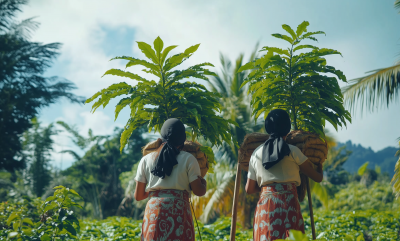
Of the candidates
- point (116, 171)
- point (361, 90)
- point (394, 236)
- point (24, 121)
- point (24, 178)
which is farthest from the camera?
point (116, 171)

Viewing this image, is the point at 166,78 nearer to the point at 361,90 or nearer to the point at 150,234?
the point at 150,234

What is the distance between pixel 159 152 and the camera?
9.43 ft

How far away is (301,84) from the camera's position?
11.5ft

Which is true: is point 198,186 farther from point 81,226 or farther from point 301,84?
point 81,226

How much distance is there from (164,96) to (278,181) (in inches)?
60.3

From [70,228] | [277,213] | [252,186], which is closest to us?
[277,213]

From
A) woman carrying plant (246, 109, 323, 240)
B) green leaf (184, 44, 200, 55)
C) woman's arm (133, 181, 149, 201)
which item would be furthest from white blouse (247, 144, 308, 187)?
green leaf (184, 44, 200, 55)

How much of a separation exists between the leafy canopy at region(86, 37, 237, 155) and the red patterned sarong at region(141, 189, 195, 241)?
2.92 ft

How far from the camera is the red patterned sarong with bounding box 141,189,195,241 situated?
2711mm

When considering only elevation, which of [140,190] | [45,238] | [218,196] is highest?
[140,190]

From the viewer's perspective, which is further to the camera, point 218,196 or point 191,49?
point 218,196

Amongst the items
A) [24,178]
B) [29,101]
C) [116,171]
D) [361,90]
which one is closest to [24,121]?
[29,101]

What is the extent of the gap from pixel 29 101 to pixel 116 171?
11.2 metres

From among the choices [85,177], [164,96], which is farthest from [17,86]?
[164,96]
